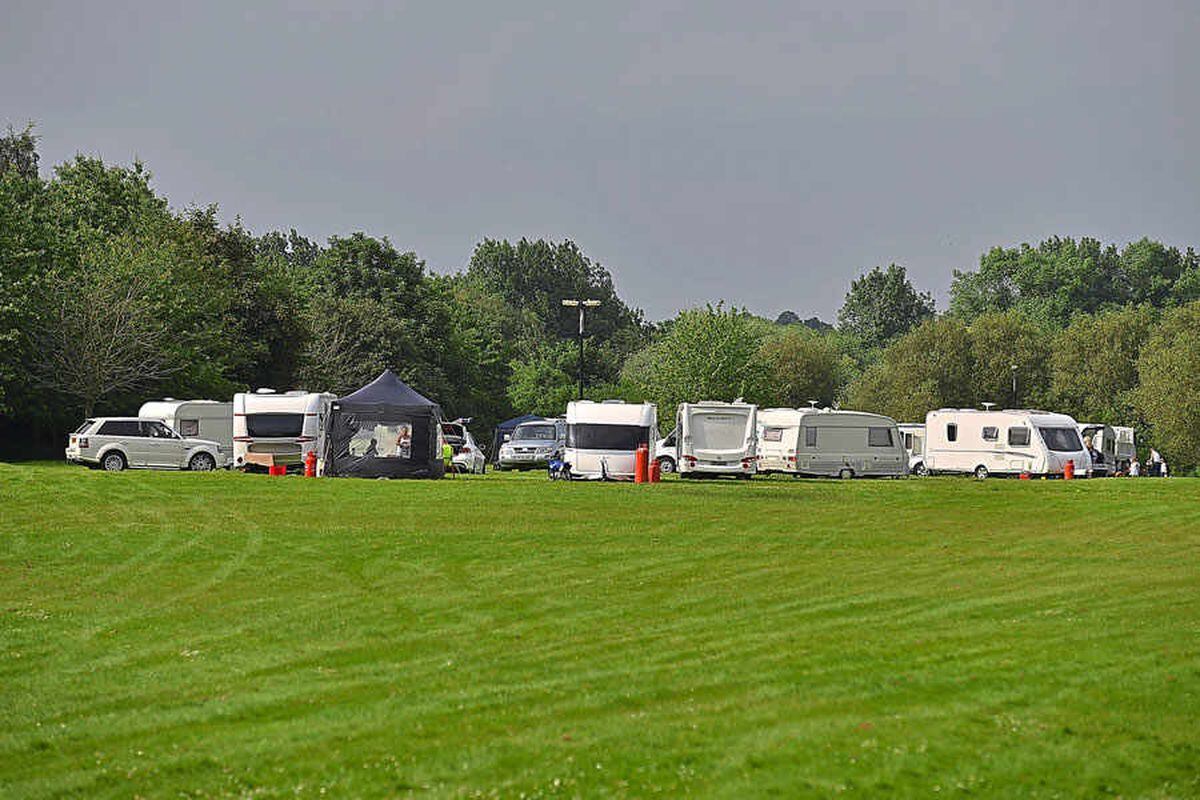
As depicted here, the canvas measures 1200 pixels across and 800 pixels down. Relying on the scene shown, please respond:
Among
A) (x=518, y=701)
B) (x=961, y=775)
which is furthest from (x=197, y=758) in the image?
(x=961, y=775)

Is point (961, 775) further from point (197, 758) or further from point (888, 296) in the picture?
point (888, 296)

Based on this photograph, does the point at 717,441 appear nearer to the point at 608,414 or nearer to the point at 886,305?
the point at 608,414

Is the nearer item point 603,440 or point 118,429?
point 603,440

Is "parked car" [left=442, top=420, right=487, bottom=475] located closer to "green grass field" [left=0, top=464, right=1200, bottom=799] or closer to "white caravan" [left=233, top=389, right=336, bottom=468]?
"white caravan" [left=233, top=389, right=336, bottom=468]

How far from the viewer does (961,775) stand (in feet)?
28.3

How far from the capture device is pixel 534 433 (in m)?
58.1

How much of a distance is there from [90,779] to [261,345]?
5796 cm

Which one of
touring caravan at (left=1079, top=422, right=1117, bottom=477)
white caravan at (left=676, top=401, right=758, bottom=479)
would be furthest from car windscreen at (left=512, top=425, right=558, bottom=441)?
touring caravan at (left=1079, top=422, right=1117, bottom=477)

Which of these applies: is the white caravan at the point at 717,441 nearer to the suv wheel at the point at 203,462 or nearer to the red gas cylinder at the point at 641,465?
the red gas cylinder at the point at 641,465

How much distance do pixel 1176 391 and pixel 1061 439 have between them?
33.5 meters

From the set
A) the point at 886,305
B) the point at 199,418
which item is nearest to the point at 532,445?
the point at 199,418

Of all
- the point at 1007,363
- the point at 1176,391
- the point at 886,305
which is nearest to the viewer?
the point at 1176,391

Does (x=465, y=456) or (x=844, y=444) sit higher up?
(x=844, y=444)

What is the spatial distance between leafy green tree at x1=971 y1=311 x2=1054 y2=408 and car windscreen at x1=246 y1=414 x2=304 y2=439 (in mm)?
65588
